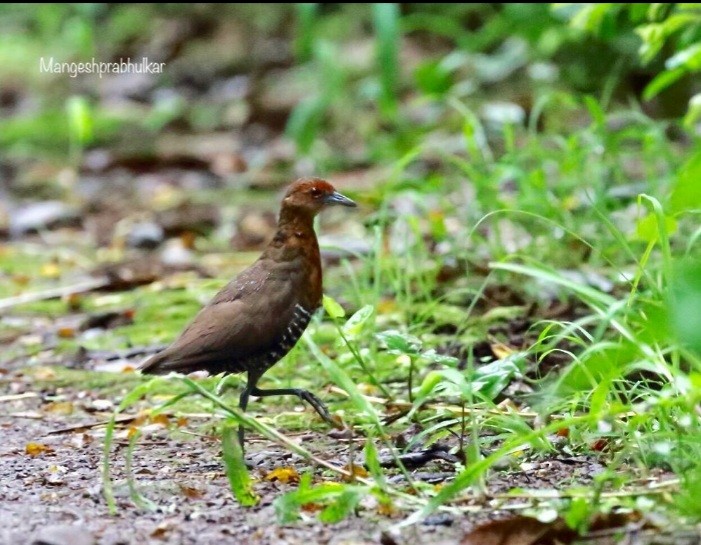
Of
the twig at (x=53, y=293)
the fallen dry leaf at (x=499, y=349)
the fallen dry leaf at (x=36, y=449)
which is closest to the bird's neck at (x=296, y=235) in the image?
the fallen dry leaf at (x=499, y=349)

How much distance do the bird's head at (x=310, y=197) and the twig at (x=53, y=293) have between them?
2.28m

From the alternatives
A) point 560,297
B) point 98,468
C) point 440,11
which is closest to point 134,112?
point 440,11

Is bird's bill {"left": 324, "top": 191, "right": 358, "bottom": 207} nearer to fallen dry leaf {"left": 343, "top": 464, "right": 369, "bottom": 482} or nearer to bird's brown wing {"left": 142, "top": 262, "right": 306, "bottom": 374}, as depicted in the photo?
bird's brown wing {"left": 142, "top": 262, "right": 306, "bottom": 374}

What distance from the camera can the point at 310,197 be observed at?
3.85 metres

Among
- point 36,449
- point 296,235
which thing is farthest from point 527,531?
point 36,449

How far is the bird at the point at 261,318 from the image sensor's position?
10.9 feet

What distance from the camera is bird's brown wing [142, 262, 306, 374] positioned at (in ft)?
10.9

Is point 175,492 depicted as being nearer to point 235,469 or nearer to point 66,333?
point 235,469

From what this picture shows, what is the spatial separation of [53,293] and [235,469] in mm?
3343

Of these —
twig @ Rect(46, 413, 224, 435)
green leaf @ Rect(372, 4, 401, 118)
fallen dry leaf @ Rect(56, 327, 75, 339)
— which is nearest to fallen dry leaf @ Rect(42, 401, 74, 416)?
twig @ Rect(46, 413, 224, 435)

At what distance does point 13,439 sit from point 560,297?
2.16 m

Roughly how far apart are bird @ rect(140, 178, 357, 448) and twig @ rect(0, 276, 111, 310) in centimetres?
230

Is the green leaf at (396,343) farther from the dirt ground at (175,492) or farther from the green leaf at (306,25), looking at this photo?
the green leaf at (306,25)

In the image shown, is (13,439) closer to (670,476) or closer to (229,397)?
(229,397)
